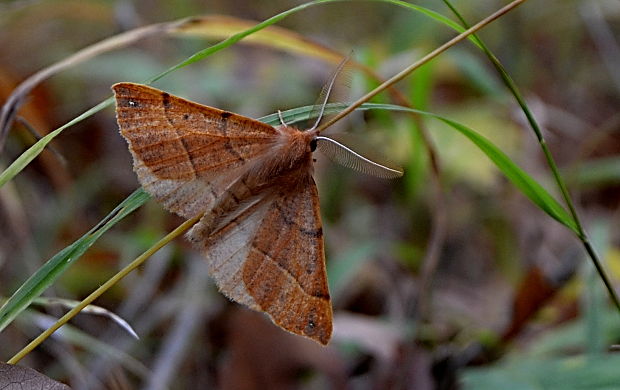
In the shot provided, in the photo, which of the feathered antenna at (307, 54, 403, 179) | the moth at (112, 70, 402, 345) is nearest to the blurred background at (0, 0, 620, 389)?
the feathered antenna at (307, 54, 403, 179)

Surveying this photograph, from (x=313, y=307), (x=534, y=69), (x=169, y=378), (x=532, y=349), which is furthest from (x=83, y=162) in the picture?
(x=534, y=69)

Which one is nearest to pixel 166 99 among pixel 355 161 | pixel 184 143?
pixel 184 143

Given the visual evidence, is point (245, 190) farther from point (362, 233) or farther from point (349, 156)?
point (362, 233)

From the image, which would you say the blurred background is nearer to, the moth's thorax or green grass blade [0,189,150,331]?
the moth's thorax

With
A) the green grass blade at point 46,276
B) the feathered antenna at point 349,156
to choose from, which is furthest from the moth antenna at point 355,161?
the green grass blade at point 46,276

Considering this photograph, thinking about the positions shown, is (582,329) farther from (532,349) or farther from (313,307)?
(313,307)
